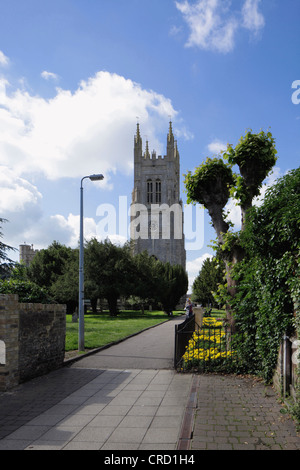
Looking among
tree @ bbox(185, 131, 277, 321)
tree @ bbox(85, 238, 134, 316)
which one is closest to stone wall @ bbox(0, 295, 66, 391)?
tree @ bbox(185, 131, 277, 321)

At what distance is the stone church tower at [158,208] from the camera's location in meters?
78.8

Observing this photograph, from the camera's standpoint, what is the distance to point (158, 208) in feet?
261

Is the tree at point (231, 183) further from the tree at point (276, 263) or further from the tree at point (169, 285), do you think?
the tree at point (169, 285)

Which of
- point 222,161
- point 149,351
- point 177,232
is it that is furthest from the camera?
point 177,232

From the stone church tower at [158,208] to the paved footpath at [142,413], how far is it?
68.5m

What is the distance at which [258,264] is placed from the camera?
304 inches

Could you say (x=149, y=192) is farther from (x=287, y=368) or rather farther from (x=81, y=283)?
(x=287, y=368)

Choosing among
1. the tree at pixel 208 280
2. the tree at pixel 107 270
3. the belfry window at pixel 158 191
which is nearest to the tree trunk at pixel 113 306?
the tree at pixel 107 270

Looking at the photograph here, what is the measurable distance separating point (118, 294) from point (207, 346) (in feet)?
97.7

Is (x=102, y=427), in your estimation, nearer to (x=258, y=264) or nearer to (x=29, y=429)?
(x=29, y=429)

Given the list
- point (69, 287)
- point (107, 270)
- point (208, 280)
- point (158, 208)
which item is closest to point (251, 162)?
point (107, 270)

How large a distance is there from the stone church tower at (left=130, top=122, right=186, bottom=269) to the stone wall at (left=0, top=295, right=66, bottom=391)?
220ft

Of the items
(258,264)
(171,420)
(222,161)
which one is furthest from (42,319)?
(222,161)

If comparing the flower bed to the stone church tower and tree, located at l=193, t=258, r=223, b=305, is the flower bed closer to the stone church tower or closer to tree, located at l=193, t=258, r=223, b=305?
tree, located at l=193, t=258, r=223, b=305
